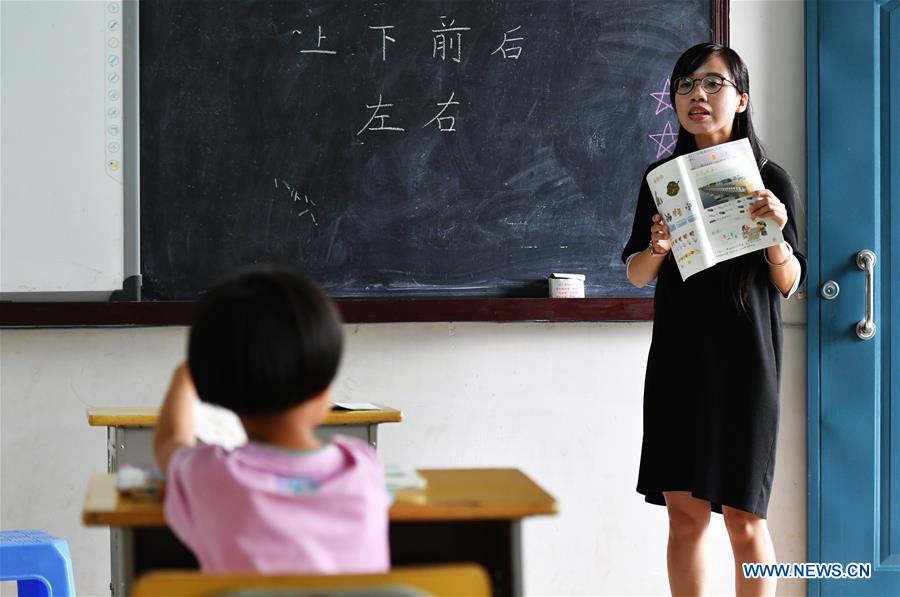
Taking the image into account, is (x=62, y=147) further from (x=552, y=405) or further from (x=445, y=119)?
(x=552, y=405)

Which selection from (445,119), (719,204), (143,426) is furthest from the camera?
(445,119)

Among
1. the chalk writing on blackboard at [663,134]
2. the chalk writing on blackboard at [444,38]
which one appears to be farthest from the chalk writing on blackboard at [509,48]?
the chalk writing on blackboard at [663,134]

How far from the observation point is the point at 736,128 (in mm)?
2605

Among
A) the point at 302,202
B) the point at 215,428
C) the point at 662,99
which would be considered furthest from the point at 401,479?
the point at 662,99

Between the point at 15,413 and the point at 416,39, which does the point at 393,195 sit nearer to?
the point at 416,39

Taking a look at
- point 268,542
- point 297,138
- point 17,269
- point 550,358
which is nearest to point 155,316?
point 17,269

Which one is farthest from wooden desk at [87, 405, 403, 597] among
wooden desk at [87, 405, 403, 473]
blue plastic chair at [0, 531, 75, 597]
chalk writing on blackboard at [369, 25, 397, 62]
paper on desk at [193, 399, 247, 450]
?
chalk writing on blackboard at [369, 25, 397, 62]

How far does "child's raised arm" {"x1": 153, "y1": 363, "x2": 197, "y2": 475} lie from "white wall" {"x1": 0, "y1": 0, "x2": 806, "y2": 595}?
1838 millimetres

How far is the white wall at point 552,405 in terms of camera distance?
324 cm

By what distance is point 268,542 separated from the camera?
124 cm

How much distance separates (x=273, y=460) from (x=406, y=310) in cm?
192

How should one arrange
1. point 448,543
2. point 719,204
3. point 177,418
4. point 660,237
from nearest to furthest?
point 177,418, point 448,543, point 719,204, point 660,237

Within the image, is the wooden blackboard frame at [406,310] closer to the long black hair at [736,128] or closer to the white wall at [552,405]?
the white wall at [552,405]

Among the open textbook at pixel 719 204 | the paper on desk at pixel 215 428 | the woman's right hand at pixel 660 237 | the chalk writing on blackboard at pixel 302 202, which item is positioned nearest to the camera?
the paper on desk at pixel 215 428
